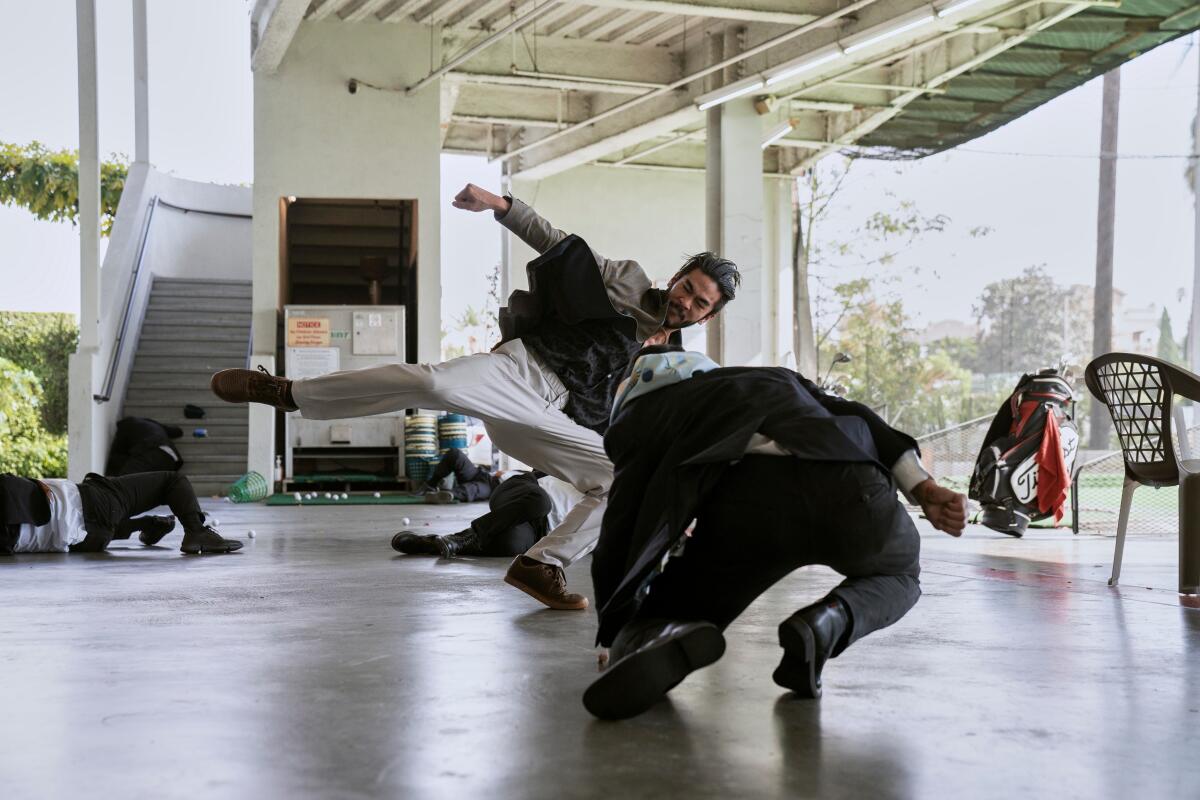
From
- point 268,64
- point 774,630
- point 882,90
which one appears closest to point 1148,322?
point 882,90

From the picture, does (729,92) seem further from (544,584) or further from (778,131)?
(544,584)

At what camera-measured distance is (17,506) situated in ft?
18.2

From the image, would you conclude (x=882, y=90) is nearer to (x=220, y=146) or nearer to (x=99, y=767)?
(x=220, y=146)

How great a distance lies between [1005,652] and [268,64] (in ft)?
36.9

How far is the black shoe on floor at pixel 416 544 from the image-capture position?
600 centimetres

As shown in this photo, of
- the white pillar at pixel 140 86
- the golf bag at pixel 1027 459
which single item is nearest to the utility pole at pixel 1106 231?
the golf bag at pixel 1027 459

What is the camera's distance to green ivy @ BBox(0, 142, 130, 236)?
56.0 ft

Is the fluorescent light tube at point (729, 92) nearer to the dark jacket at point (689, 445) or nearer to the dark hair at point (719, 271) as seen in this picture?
the dark hair at point (719, 271)

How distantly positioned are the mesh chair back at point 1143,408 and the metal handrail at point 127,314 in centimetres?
974

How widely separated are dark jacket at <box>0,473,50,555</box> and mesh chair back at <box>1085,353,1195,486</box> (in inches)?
185

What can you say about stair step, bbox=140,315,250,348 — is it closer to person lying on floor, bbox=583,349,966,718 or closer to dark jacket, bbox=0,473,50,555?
dark jacket, bbox=0,473,50,555

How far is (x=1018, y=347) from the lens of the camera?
2062cm

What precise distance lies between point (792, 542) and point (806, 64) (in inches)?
392

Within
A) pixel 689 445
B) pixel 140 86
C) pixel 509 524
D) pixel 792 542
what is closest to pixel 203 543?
pixel 509 524
